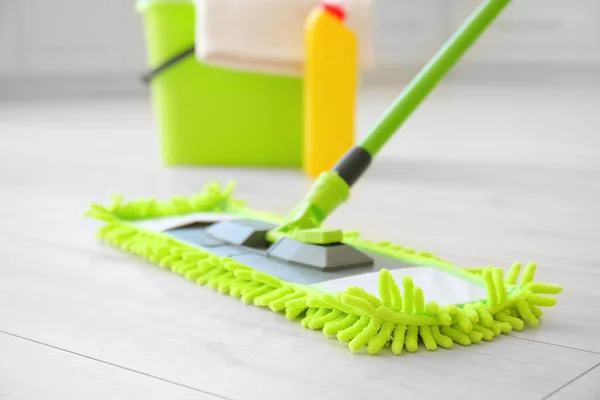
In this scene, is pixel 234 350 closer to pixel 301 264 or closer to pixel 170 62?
pixel 301 264

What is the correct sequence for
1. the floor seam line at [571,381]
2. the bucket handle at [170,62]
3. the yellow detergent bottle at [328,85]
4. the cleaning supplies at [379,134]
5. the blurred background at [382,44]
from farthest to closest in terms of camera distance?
the blurred background at [382,44] → the bucket handle at [170,62] → the yellow detergent bottle at [328,85] → the cleaning supplies at [379,134] → the floor seam line at [571,381]

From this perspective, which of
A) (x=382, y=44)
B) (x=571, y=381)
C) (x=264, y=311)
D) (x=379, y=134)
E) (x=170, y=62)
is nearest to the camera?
(x=571, y=381)

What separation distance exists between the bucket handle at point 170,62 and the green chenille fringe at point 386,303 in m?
0.81

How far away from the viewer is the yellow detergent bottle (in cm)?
151

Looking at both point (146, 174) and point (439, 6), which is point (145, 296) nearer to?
point (146, 174)

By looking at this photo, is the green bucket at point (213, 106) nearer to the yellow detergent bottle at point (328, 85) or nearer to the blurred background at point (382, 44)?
the yellow detergent bottle at point (328, 85)

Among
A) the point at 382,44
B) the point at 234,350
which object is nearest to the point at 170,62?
the point at 234,350

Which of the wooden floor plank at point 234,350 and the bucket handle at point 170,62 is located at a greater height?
the bucket handle at point 170,62

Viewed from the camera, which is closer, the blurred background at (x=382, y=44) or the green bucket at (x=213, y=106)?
the green bucket at (x=213, y=106)

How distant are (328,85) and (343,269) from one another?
781mm

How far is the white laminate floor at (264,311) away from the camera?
60 centimetres

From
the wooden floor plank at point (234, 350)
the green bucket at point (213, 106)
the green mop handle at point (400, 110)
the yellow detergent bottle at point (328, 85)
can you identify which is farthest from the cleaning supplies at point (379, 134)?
the green bucket at point (213, 106)

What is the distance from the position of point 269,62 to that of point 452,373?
1057 millimetres

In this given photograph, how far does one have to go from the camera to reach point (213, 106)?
Answer: 1.69 meters
